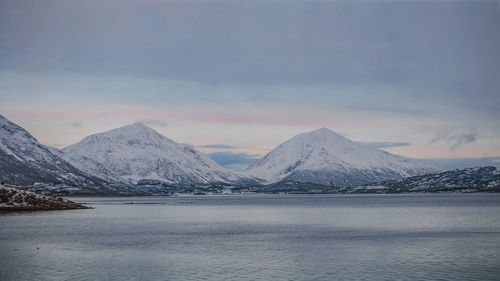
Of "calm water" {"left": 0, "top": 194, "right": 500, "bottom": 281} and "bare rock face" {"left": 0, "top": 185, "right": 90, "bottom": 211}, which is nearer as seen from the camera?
"calm water" {"left": 0, "top": 194, "right": 500, "bottom": 281}

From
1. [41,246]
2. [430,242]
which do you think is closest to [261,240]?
[430,242]

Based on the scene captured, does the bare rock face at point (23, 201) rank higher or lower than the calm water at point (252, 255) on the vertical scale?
higher

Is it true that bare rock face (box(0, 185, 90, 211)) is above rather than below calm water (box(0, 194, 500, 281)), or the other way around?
above

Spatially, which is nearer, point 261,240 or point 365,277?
point 365,277

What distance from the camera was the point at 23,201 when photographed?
152m

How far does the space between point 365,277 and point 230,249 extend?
24165 millimetres

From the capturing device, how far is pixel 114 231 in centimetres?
9400

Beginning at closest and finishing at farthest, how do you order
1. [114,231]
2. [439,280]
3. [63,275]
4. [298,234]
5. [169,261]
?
[439,280], [63,275], [169,261], [298,234], [114,231]

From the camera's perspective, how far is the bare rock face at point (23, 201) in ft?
481

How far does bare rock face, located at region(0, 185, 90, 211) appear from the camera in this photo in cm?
14670

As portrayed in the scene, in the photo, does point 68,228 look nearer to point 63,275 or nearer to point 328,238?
point 328,238

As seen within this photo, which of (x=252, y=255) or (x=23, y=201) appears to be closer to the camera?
(x=252, y=255)

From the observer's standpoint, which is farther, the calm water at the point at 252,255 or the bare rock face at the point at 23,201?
the bare rock face at the point at 23,201

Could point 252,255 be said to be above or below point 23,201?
below
